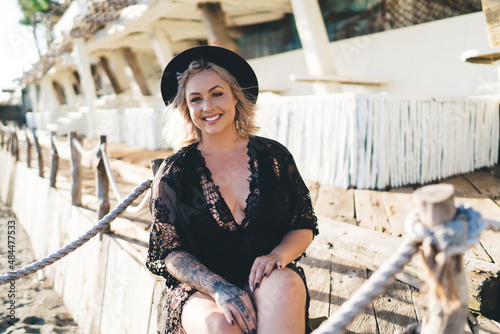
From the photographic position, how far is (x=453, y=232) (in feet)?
2.96

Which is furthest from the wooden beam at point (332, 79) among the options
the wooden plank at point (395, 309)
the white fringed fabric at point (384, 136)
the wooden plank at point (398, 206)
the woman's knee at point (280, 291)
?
the woman's knee at point (280, 291)

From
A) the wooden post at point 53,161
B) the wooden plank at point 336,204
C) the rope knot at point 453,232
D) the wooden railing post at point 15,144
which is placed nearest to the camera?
the rope knot at point 453,232

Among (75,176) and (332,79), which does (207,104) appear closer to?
(332,79)

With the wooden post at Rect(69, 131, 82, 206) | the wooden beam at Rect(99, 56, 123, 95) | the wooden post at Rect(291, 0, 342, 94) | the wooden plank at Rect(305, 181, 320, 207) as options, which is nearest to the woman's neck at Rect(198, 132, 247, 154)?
the wooden plank at Rect(305, 181, 320, 207)

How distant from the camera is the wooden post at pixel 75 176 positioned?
4426mm

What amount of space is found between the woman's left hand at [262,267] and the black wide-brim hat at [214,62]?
0.99 m

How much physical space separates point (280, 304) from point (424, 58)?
4.70 meters

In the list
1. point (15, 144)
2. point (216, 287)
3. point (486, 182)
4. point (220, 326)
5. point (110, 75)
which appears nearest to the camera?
point (220, 326)

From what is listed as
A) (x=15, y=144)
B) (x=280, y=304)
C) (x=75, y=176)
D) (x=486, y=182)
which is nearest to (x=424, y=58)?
(x=486, y=182)

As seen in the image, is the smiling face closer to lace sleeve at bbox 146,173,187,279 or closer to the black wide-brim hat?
the black wide-brim hat

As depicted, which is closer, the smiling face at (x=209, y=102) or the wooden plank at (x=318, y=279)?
the smiling face at (x=209, y=102)

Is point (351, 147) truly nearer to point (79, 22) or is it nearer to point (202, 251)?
point (202, 251)

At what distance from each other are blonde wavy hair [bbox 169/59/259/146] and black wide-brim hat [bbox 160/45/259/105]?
0.03m

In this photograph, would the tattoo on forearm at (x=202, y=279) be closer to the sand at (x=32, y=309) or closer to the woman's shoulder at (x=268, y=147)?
the woman's shoulder at (x=268, y=147)
